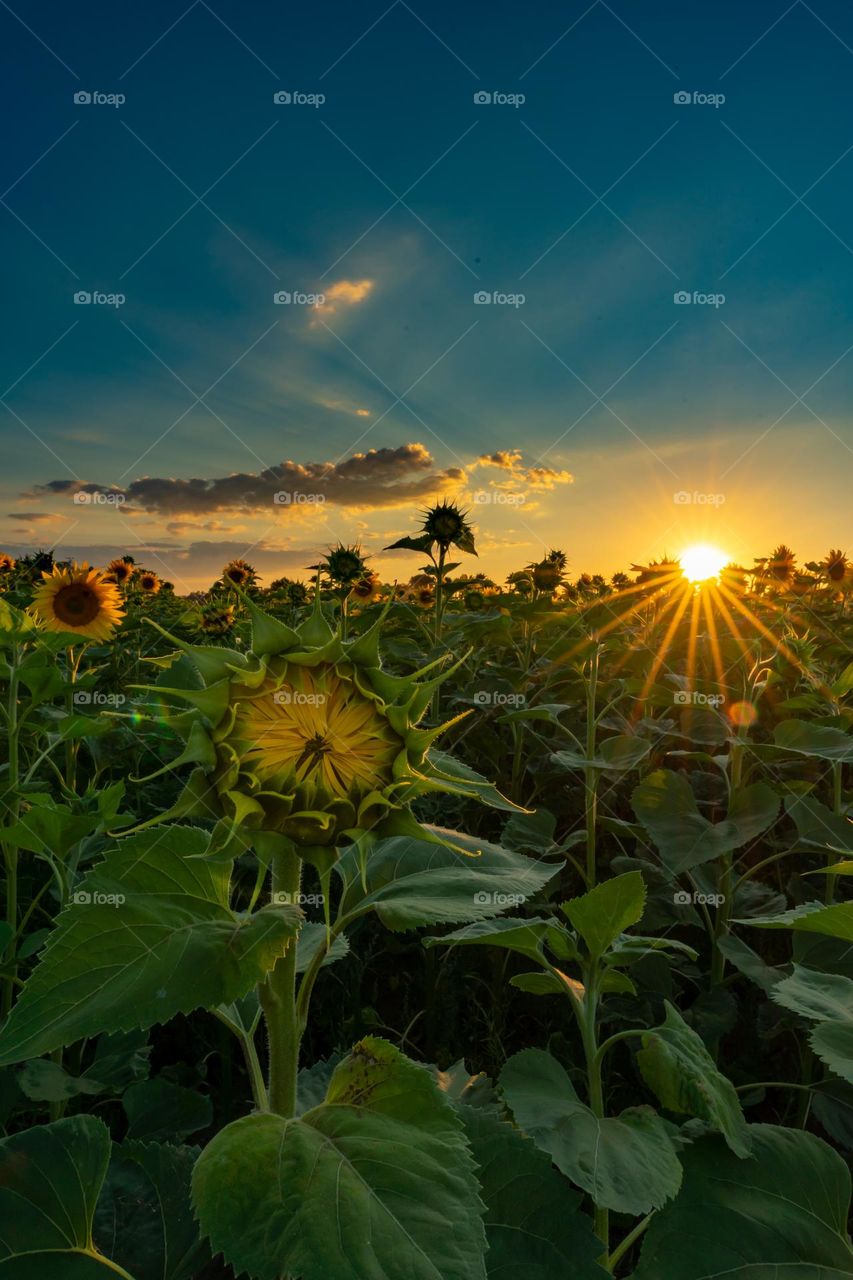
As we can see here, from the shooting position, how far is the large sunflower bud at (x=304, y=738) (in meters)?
0.98

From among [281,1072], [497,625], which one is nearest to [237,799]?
[281,1072]

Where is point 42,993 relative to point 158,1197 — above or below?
above

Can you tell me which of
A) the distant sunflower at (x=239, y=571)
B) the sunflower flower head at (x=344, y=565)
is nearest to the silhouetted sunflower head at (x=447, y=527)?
the sunflower flower head at (x=344, y=565)

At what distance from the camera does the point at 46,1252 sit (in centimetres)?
123

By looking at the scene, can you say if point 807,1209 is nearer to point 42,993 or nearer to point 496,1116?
point 496,1116

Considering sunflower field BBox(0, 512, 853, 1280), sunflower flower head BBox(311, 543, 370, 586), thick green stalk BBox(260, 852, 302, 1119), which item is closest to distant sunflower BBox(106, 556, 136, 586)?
sunflower flower head BBox(311, 543, 370, 586)

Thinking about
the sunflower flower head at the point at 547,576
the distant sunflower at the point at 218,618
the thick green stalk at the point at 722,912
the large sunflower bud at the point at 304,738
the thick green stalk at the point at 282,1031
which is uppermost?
the sunflower flower head at the point at 547,576

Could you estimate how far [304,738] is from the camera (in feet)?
3.32

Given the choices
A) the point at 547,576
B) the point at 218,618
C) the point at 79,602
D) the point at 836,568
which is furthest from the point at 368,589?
the point at 836,568

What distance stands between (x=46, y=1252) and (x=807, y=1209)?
107 centimetres

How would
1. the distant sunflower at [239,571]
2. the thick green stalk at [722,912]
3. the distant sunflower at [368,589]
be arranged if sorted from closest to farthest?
1. the thick green stalk at [722,912]
2. the distant sunflower at [368,589]
3. the distant sunflower at [239,571]

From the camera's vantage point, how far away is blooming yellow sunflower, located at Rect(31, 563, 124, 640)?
503 cm

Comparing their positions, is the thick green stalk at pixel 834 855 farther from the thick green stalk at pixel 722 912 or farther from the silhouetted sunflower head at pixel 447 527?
the silhouetted sunflower head at pixel 447 527

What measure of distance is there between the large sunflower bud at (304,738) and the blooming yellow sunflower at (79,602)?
13.5 ft
